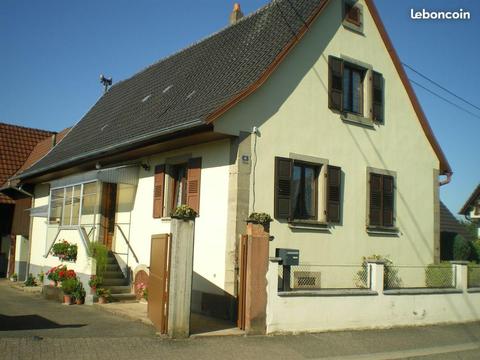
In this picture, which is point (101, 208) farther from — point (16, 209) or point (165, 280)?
point (16, 209)

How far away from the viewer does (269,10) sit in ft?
51.4

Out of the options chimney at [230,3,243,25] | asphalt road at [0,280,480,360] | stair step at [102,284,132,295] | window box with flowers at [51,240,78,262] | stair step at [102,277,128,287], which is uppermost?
chimney at [230,3,243,25]

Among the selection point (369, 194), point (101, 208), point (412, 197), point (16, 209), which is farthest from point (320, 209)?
point (16, 209)

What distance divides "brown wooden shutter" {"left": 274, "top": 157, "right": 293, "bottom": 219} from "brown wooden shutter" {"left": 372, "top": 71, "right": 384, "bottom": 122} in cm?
382

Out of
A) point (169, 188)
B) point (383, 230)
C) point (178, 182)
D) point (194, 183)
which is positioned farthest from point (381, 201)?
point (169, 188)

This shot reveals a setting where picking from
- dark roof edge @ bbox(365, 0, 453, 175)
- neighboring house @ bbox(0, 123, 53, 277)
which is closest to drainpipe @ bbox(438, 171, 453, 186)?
dark roof edge @ bbox(365, 0, 453, 175)

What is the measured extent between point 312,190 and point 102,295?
19.2 ft

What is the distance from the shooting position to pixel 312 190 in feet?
44.2

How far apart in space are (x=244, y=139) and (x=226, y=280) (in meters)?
3.09

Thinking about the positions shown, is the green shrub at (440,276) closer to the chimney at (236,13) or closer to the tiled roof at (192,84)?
the tiled roof at (192,84)

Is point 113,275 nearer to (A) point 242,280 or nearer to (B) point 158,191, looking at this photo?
(B) point 158,191

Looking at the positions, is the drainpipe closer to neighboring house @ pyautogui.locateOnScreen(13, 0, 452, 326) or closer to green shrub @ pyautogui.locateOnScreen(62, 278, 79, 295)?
neighboring house @ pyautogui.locateOnScreen(13, 0, 452, 326)

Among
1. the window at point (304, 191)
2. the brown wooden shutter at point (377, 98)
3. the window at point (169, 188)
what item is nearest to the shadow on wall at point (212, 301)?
the window at point (169, 188)

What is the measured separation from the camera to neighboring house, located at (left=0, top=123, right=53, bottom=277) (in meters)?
24.0
